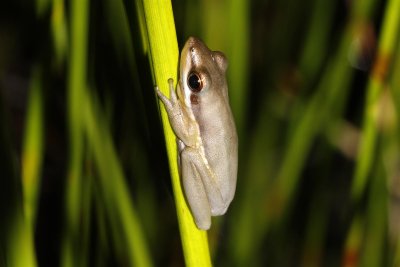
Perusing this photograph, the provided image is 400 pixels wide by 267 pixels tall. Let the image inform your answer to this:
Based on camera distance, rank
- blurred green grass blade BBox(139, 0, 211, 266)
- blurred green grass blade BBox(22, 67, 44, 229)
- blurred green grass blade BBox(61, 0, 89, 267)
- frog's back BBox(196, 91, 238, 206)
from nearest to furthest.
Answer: blurred green grass blade BBox(139, 0, 211, 266) < blurred green grass blade BBox(61, 0, 89, 267) < blurred green grass blade BBox(22, 67, 44, 229) < frog's back BBox(196, 91, 238, 206)

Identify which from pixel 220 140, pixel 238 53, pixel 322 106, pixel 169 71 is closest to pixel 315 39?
pixel 322 106

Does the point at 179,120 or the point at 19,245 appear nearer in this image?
the point at 19,245

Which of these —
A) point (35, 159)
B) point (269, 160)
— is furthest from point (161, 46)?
point (269, 160)

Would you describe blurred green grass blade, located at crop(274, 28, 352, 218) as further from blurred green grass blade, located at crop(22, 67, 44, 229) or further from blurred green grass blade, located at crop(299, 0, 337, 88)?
blurred green grass blade, located at crop(22, 67, 44, 229)

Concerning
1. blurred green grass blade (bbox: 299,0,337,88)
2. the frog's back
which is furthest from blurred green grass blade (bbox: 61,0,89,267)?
blurred green grass blade (bbox: 299,0,337,88)

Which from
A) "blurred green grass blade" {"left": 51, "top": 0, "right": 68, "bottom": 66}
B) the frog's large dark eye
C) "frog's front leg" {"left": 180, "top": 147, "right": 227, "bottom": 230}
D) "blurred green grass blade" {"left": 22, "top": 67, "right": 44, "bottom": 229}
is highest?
"blurred green grass blade" {"left": 51, "top": 0, "right": 68, "bottom": 66}

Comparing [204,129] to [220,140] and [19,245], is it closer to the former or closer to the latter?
[220,140]
